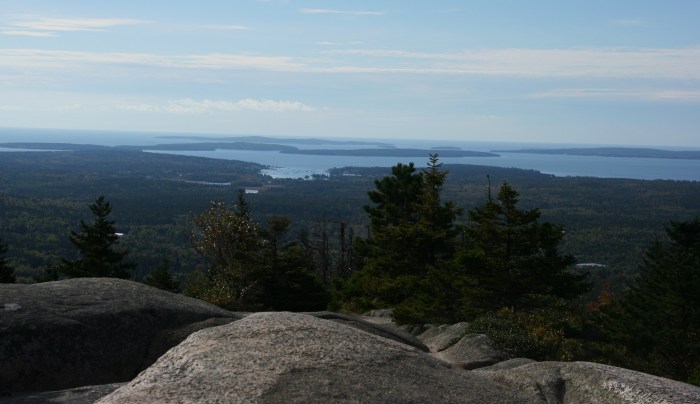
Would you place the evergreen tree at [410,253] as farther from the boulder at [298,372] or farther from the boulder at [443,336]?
the boulder at [298,372]

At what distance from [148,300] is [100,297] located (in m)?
0.96

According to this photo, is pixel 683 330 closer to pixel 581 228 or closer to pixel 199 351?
pixel 199 351

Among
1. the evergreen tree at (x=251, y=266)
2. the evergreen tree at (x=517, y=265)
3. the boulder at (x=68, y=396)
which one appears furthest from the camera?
the evergreen tree at (x=251, y=266)

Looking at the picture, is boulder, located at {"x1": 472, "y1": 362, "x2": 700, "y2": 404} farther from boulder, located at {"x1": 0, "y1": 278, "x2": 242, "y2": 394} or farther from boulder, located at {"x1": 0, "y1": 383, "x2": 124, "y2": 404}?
boulder, located at {"x1": 0, "y1": 278, "x2": 242, "y2": 394}

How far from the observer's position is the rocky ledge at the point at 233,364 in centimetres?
723

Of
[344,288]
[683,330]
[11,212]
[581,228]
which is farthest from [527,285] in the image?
[11,212]

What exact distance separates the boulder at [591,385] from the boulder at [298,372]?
1.42 ft

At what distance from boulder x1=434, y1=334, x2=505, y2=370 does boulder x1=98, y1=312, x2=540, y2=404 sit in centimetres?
387

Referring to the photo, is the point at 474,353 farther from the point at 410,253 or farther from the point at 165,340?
the point at 410,253

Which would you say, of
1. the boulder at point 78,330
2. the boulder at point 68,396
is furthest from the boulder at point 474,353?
the boulder at point 68,396

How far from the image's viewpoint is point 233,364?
7.55 meters

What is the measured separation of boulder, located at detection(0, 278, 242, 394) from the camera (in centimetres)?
1109

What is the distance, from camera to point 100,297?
1330cm

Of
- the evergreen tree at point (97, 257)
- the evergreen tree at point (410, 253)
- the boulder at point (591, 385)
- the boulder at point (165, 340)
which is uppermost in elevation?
the boulder at point (591, 385)
